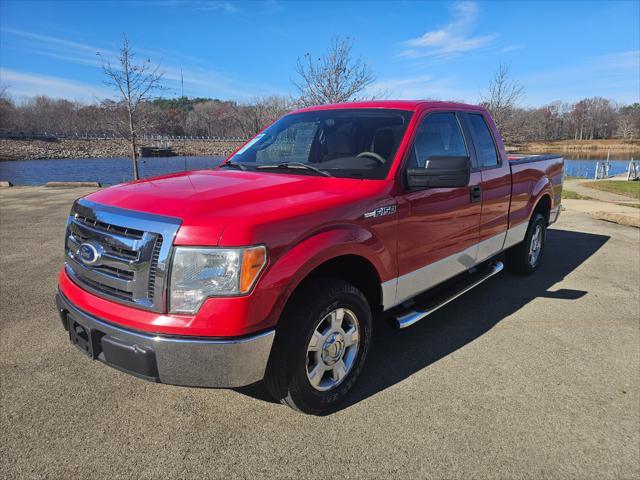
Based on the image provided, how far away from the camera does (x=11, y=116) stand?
99312 mm

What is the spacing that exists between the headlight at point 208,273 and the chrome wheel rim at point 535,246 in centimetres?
456

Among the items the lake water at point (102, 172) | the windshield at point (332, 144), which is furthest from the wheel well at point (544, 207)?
the lake water at point (102, 172)

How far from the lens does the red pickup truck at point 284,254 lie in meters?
2.11

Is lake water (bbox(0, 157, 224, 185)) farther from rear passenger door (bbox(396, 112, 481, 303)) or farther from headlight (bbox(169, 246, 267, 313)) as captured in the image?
headlight (bbox(169, 246, 267, 313))

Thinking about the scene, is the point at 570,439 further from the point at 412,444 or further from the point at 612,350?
the point at 612,350

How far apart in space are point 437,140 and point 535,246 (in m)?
2.94

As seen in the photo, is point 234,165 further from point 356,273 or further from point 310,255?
point 310,255

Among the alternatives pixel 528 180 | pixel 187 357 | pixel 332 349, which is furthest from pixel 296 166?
pixel 528 180

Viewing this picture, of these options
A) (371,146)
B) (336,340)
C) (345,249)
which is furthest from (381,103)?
(336,340)

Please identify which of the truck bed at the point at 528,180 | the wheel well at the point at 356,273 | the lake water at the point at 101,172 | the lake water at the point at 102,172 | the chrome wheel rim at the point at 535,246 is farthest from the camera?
the lake water at the point at 102,172

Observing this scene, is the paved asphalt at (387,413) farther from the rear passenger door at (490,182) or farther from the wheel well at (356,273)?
the rear passenger door at (490,182)

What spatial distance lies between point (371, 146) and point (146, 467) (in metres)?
2.56

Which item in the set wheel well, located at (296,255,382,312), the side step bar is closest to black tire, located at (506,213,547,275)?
the side step bar

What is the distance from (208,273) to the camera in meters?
2.09
